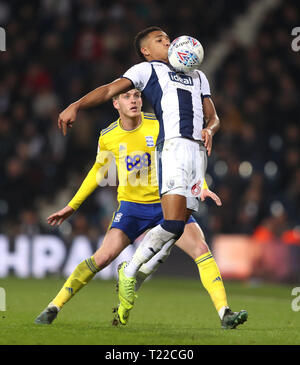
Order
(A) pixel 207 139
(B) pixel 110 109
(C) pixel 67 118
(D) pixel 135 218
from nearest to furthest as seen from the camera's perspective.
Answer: (C) pixel 67 118 < (A) pixel 207 139 < (D) pixel 135 218 < (B) pixel 110 109

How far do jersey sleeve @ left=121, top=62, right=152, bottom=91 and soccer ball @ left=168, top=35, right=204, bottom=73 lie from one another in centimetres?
19

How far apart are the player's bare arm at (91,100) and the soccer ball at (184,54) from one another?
1.38ft

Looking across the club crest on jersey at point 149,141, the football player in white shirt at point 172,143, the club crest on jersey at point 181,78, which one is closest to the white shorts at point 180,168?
the football player in white shirt at point 172,143

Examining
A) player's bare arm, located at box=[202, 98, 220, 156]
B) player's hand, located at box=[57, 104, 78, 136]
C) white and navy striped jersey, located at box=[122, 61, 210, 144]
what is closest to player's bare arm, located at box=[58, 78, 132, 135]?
player's hand, located at box=[57, 104, 78, 136]

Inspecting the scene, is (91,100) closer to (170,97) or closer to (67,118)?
(67,118)

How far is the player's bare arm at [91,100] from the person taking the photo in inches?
234

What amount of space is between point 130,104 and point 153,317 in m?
1.92

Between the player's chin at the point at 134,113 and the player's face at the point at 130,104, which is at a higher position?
the player's face at the point at 130,104

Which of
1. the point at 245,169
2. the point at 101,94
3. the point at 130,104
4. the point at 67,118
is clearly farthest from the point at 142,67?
the point at 245,169

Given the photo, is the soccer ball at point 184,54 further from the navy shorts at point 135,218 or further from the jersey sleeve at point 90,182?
the navy shorts at point 135,218

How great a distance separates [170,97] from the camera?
21.6 feet

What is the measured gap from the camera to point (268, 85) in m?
16.5
